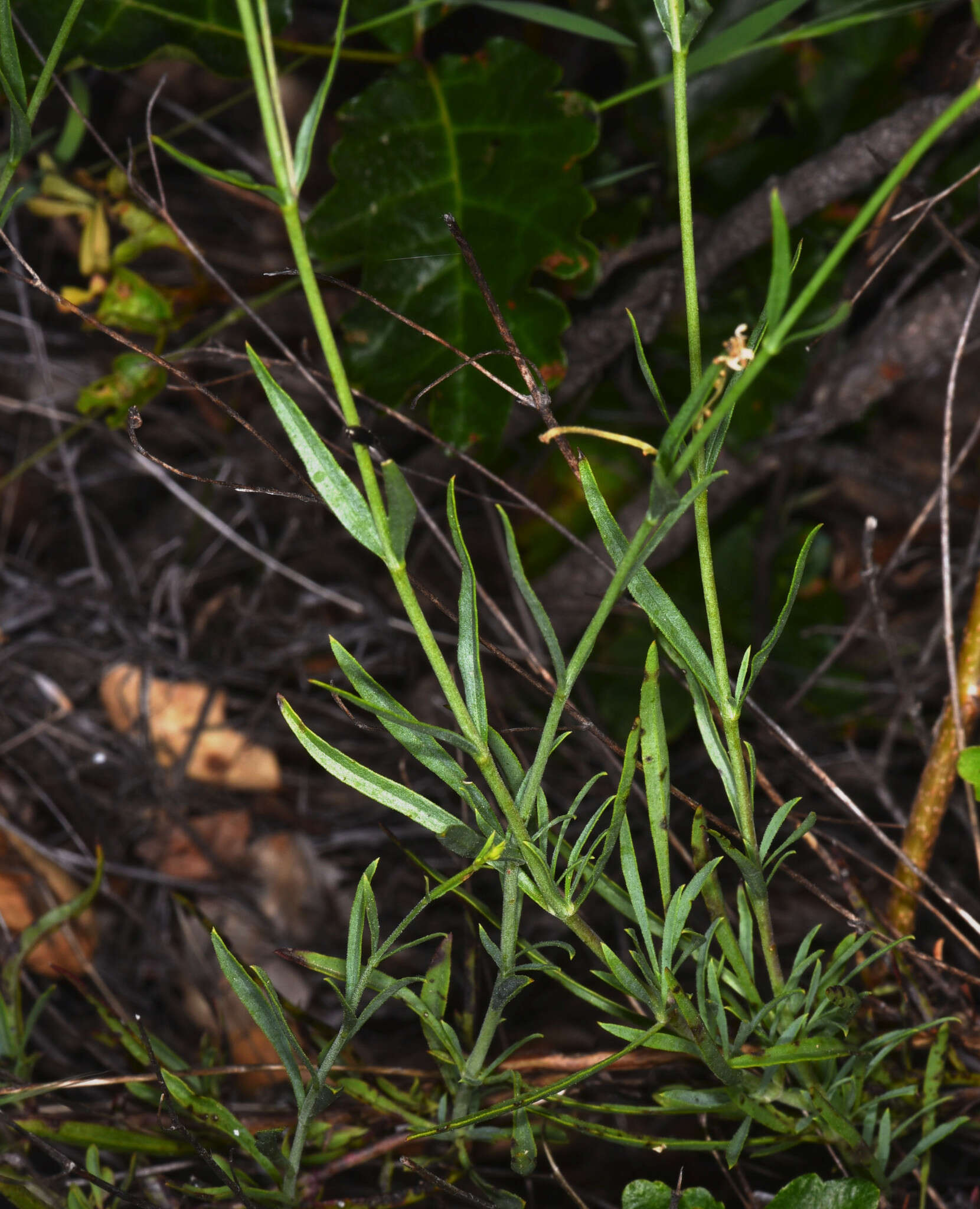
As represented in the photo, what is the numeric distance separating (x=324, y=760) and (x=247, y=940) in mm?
679

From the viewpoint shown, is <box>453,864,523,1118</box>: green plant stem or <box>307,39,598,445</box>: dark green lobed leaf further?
<box>307,39,598,445</box>: dark green lobed leaf

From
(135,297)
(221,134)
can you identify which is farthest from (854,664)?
(221,134)

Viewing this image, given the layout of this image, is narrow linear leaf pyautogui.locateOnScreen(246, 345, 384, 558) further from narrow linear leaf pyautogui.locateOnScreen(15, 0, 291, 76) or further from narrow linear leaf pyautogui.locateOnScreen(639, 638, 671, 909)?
narrow linear leaf pyautogui.locateOnScreen(15, 0, 291, 76)

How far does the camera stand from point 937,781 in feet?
2.35

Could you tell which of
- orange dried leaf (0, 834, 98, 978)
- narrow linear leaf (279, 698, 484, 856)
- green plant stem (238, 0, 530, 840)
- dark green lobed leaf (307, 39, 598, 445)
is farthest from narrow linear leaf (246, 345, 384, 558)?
orange dried leaf (0, 834, 98, 978)

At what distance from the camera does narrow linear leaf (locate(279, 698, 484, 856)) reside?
458mm

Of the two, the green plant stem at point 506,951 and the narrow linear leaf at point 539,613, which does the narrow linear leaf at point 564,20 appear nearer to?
the narrow linear leaf at point 539,613

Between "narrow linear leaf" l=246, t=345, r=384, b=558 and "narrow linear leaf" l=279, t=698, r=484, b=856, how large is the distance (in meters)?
0.11

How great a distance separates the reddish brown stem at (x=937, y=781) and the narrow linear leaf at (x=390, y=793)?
1.41 ft

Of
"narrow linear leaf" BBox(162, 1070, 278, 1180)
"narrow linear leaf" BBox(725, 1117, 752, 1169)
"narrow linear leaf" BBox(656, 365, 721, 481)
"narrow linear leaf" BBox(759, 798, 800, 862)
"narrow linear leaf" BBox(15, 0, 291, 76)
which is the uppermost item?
"narrow linear leaf" BBox(15, 0, 291, 76)

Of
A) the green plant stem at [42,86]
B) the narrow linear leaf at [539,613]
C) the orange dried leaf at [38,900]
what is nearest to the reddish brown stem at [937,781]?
the narrow linear leaf at [539,613]

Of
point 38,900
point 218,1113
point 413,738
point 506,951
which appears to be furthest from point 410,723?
point 38,900

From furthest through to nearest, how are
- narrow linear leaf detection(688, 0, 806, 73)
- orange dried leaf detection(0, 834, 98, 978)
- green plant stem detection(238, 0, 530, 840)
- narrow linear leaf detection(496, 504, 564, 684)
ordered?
orange dried leaf detection(0, 834, 98, 978) < narrow linear leaf detection(688, 0, 806, 73) < narrow linear leaf detection(496, 504, 564, 684) < green plant stem detection(238, 0, 530, 840)

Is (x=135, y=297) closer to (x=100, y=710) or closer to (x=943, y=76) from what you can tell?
(x=100, y=710)
